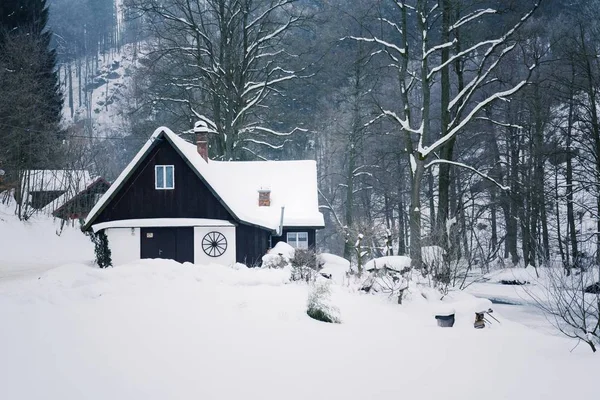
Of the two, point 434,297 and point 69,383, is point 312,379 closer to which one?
point 69,383

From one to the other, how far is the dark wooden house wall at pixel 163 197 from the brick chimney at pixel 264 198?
4.62 meters

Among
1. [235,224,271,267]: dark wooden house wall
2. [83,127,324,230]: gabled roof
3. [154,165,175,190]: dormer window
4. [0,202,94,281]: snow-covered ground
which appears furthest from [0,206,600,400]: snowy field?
[0,202,94,281]: snow-covered ground

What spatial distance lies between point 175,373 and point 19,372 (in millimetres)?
1607

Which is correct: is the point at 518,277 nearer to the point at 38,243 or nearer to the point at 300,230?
the point at 300,230

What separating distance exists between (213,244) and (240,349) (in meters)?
14.1

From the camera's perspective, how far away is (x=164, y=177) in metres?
20.7

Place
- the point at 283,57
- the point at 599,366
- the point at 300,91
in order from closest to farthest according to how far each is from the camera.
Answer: the point at 599,366 < the point at 283,57 < the point at 300,91

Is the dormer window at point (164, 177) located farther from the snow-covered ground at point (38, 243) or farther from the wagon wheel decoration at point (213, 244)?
the snow-covered ground at point (38, 243)

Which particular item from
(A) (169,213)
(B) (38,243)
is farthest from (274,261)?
(B) (38,243)

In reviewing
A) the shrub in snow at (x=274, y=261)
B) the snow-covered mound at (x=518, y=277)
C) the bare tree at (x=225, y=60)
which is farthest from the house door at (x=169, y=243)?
the snow-covered mound at (x=518, y=277)

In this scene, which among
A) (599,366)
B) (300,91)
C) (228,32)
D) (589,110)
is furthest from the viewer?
(300,91)

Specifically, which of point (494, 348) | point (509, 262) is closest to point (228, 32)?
point (509, 262)

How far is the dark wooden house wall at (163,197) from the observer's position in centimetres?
2048

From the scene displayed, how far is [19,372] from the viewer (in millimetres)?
5293
